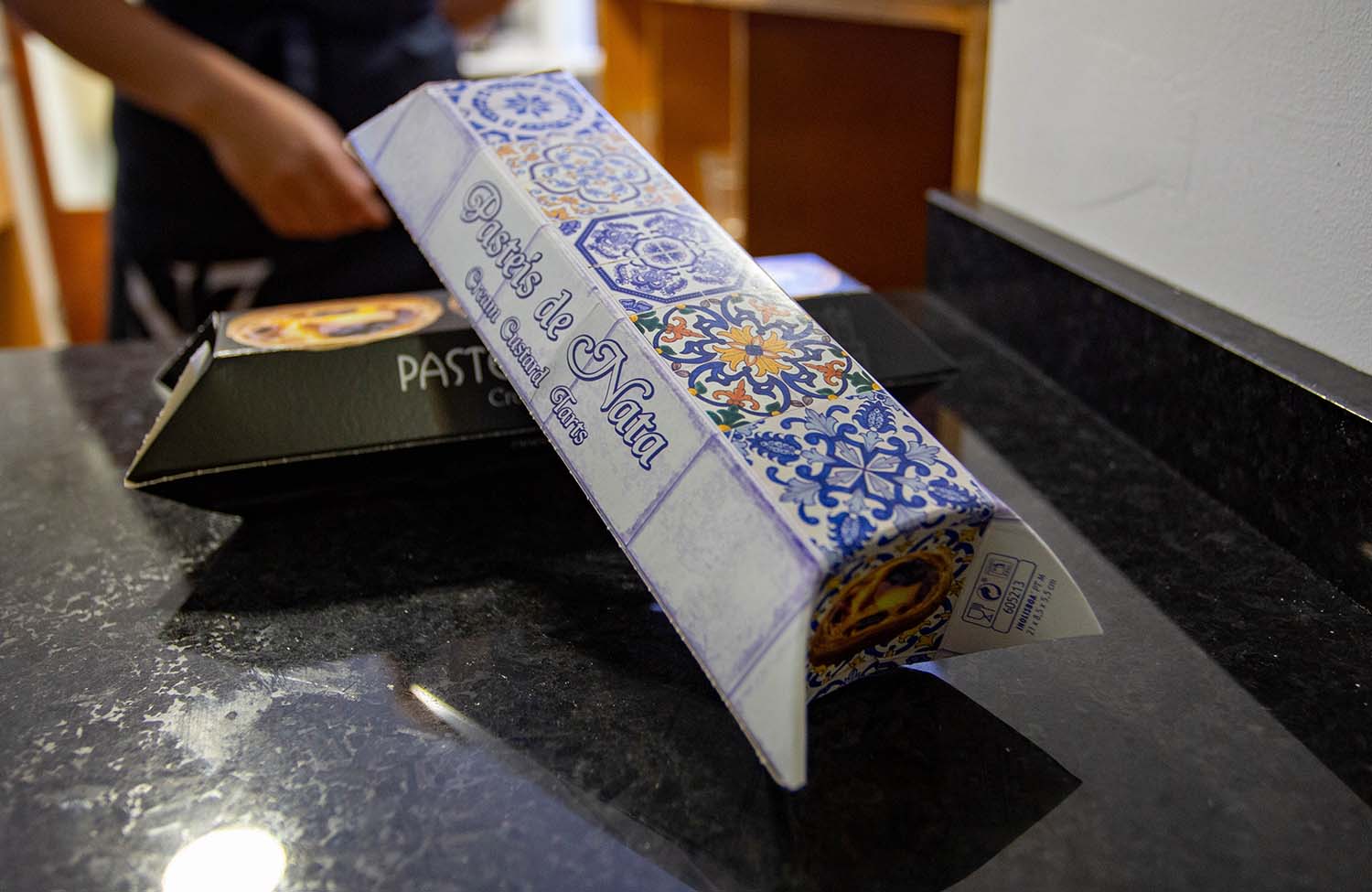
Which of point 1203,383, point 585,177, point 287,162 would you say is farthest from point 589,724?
point 287,162

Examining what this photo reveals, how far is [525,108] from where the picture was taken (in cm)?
51

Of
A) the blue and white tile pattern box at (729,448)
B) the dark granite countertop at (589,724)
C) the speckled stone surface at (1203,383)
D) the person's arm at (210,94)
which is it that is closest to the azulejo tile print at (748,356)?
the blue and white tile pattern box at (729,448)

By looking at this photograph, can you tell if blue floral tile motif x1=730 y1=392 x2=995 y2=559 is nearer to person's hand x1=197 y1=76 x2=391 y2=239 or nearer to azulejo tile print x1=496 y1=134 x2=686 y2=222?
azulejo tile print x1=496 y1=134 x2=686 y2=222

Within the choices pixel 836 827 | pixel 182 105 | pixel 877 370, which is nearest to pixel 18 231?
pixel 182 105

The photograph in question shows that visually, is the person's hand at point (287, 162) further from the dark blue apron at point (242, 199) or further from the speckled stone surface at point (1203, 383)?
the speckled stone surface at point (1203, 383)

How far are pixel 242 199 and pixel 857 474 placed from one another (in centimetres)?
90

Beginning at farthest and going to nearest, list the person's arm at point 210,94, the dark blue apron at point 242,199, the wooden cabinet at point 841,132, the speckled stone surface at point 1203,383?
the wooden cabinet at point 841,132, the dark blue apron at point 242,199, the person's arm at point 210,94, the speckled stone surface at point 1203,383

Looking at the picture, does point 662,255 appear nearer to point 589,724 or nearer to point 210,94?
point 589,724

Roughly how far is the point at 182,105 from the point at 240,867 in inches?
30.9

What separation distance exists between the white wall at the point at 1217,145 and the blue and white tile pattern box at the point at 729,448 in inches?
10.2

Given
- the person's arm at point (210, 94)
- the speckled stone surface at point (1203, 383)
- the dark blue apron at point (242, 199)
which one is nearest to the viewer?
the speckled stone surface at point (1203, 383)

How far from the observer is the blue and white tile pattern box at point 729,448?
32 centimetres

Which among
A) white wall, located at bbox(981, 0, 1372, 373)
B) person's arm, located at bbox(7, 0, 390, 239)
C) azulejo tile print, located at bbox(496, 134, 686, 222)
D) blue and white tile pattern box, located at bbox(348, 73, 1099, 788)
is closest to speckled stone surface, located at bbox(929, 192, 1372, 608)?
white wall, located at bbox(981, 0, 1372, 373)

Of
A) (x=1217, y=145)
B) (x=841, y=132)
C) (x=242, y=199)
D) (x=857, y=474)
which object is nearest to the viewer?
(x=857, y=474)
